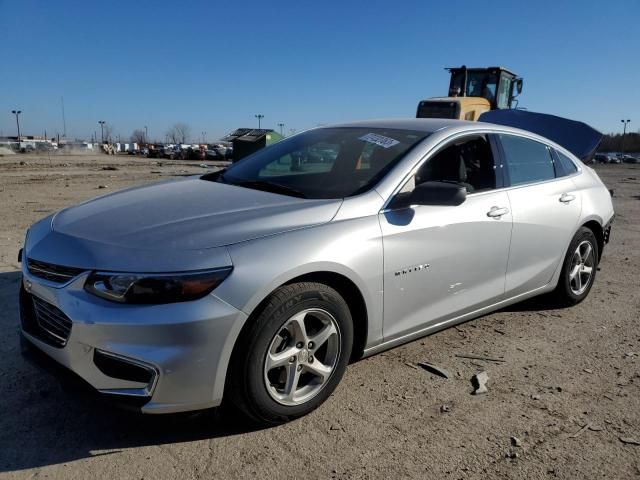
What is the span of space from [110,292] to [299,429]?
1.18 m

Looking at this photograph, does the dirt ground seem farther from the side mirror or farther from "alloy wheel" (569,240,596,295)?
the side mirror

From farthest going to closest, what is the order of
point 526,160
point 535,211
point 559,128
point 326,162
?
point 559,128
point 526,160
point 535,211
point 326,162

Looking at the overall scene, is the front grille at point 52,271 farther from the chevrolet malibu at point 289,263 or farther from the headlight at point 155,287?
the headlight at point 155,287

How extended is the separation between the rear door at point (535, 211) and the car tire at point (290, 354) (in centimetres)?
168

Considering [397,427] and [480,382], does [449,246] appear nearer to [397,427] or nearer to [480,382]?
[480,382]

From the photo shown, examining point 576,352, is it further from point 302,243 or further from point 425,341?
point 302,243

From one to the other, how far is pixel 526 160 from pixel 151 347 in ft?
10.6

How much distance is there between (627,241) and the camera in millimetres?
7887

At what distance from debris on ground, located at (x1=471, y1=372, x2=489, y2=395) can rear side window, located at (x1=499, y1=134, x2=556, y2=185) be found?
1.47m

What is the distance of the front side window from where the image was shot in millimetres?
3508

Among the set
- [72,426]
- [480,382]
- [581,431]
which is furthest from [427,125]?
[72,426]

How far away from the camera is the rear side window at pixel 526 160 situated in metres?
3.98

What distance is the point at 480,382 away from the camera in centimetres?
326

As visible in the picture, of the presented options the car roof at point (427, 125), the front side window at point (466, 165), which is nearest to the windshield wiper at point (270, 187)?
the front side window at point (466, 165)
